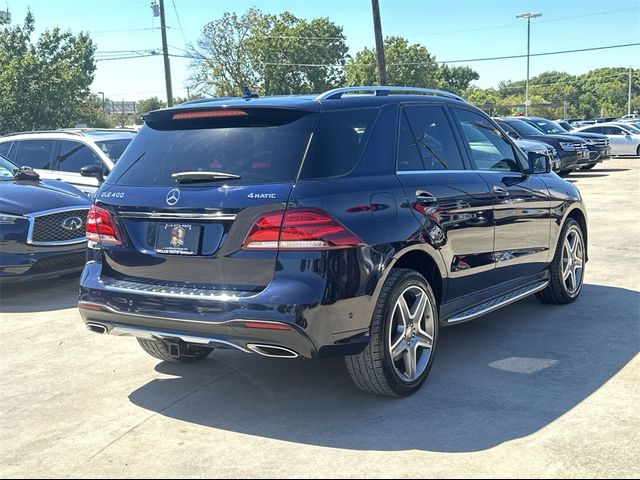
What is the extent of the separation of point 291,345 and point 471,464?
1064mm

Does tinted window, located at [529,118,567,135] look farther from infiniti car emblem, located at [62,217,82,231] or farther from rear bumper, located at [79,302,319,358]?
rear bumper, located at [79,302,319,358]

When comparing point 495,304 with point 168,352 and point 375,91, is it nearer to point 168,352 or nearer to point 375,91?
point 375,91

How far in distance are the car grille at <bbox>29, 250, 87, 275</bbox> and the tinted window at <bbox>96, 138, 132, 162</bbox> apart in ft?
7.80

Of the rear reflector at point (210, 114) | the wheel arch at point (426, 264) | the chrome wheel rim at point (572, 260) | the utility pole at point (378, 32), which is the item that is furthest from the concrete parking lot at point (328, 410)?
the utility pole at point (378, 32)

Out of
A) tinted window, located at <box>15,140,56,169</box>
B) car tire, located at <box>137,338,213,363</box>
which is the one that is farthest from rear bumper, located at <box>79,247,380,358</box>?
tinted window, located at <box>15,140,56,169</box>

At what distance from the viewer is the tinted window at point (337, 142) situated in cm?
394

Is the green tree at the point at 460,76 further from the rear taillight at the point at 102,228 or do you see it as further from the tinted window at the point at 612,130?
the rear taillight at the point at 102,228

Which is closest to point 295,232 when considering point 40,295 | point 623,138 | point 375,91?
point 375,91

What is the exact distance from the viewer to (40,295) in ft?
25.2

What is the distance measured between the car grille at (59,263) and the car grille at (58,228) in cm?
17

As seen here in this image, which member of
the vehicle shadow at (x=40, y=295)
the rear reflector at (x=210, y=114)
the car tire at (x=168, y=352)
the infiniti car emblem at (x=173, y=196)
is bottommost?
the vehicle shadow at (x=40, y=295)

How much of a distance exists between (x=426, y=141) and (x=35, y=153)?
24.7 ft

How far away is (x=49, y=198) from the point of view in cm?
786

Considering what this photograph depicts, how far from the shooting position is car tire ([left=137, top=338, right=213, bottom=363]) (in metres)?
5.00
